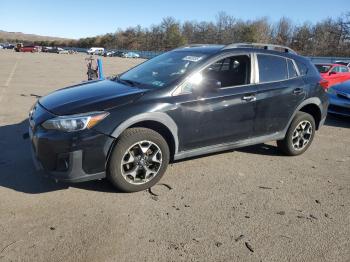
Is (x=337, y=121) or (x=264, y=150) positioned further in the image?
(x=337, y=121)

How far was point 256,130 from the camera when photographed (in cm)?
540

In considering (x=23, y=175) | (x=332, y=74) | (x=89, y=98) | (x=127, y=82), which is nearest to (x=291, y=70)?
(x=127, y=82)

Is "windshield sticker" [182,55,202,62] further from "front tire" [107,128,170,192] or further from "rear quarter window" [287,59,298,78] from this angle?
"rear quarter window" [287,59,298,78]

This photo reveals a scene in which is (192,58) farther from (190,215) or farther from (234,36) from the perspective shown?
(234,36)

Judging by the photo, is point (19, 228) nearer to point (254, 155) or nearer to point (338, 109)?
point (254, 155)

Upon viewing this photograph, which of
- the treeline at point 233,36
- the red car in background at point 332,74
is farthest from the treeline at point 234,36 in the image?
the red car in background at point 332,74

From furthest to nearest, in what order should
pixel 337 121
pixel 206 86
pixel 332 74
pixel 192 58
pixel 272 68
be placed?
pixel 332 74 < pixel 337 121 < pixel 272 68 < pixel 192 58 < pixel 206 86

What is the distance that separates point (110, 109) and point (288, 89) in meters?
2.89

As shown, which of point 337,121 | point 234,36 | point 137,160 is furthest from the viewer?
point 234,36

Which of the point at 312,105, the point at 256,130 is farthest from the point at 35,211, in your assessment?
the point at 312,105

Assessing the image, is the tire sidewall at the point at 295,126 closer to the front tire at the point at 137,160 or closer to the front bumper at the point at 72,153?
the front tire at the point at 137,160

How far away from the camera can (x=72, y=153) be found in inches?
155

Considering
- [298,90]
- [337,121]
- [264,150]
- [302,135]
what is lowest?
[264,150]

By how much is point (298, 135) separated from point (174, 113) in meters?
2.56
